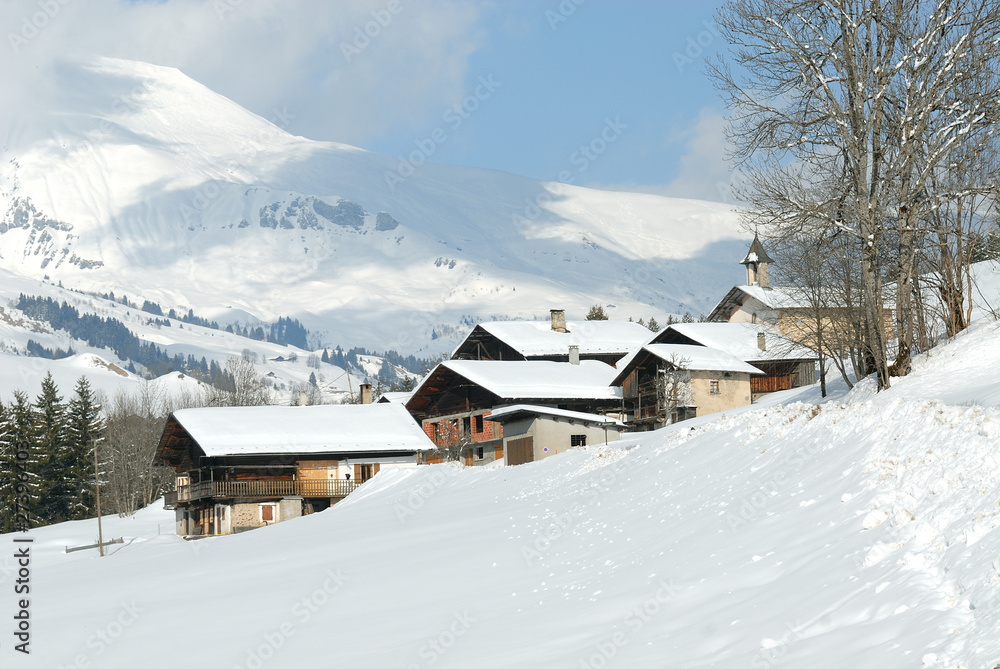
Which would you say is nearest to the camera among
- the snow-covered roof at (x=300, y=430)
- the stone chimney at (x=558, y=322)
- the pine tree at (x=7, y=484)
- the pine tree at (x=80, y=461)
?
the snow-covered roof at (x=300, y=430)

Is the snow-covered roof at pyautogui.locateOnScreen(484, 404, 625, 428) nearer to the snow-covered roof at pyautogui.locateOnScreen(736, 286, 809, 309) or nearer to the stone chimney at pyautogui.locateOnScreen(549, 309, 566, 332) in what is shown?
the snow-covered roof at pyautogui.locateOnScreen(736, 286, 809, 309)

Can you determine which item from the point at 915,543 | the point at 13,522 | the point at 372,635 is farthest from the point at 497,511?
the point at 13,522

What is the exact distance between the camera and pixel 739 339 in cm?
8231

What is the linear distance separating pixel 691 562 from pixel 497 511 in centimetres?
1594

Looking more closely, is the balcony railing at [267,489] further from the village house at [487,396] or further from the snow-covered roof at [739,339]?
the snow-covered roof at [739,339]

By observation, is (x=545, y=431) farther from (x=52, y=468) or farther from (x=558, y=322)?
(x=52, y=468)

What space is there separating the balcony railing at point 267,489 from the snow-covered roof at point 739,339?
2773 cm

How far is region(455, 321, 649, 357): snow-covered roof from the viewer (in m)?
92.1

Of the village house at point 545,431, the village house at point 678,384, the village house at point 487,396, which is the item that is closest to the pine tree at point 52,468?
the village house at point 487,396

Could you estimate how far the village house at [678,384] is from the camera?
68188 mm

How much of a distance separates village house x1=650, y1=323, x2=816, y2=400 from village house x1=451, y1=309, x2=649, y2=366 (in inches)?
347

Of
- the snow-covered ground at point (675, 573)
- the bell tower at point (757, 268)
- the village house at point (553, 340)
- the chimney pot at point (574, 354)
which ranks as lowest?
the snow-covered ground at point (675, 573)

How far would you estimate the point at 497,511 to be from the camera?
3350 cm

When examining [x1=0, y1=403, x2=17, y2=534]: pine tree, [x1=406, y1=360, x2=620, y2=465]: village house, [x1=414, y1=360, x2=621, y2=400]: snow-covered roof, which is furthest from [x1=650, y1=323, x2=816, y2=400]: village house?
[x1=0, y1=403, x2=17, y2=534]: pine tree
